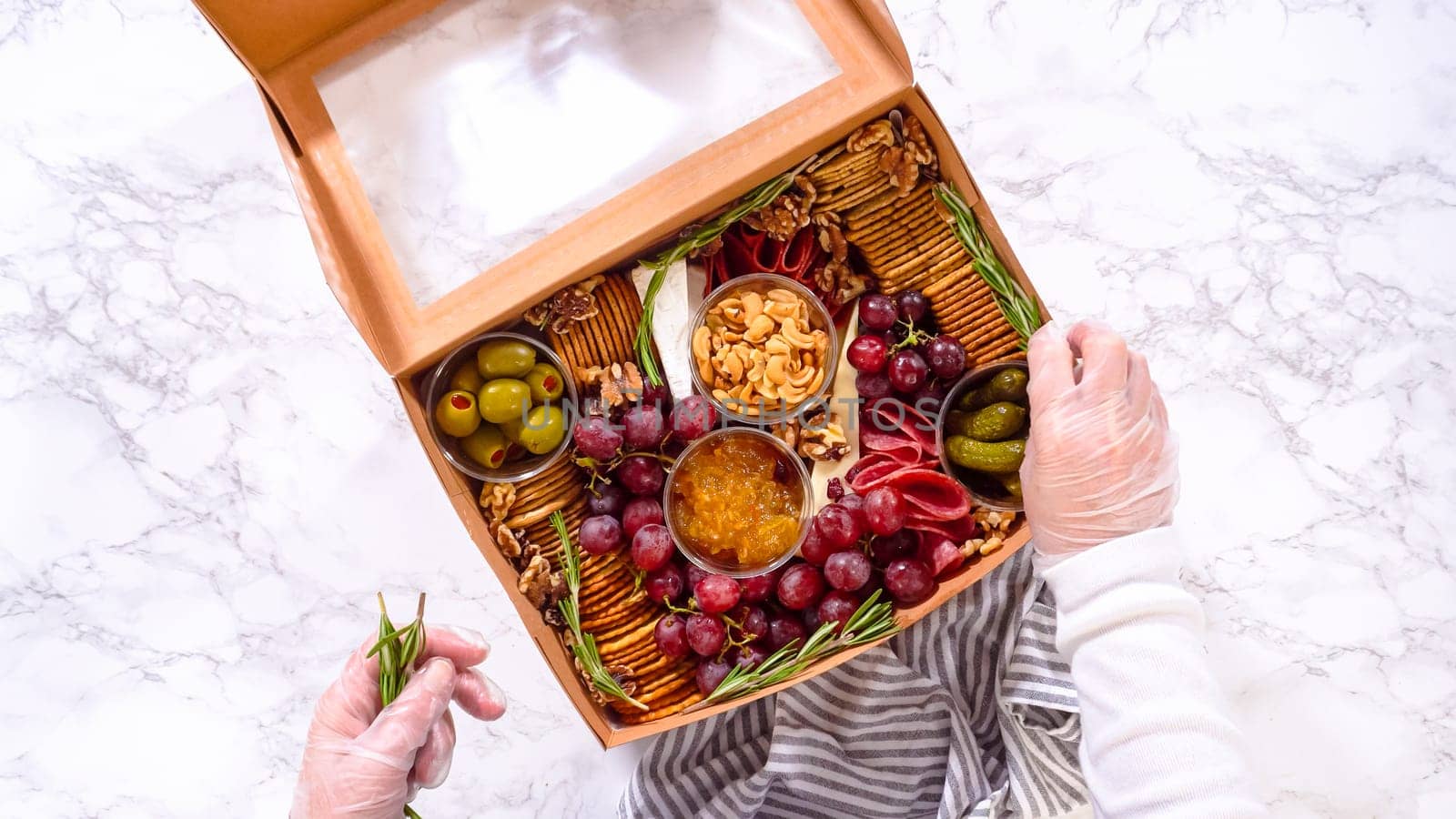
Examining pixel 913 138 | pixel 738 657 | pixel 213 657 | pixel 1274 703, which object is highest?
pixel 913 138

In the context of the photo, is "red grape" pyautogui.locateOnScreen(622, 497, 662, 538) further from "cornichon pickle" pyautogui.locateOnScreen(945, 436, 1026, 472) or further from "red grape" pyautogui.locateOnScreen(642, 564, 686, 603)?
"cornichon pickle" pyautogui.locateOnScreen(945, 436, 1026, 472)

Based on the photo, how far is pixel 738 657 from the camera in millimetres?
1151

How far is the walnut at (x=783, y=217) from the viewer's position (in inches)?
45.1

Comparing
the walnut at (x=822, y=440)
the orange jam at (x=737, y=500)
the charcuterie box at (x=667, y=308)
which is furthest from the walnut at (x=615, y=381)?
the walnut at (x=822, y=440)

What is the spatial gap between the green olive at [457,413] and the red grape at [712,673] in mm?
Answer: 405

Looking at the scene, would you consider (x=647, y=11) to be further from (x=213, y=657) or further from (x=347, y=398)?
(x=213, y=657)

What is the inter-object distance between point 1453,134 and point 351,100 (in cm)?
149

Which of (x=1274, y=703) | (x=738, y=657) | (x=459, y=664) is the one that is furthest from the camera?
(x=1274, y=703)

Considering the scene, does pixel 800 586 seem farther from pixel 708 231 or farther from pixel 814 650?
pixel 708 231

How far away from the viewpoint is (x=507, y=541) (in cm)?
114

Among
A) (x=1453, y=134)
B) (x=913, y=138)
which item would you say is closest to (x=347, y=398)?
(x=913, y=138)

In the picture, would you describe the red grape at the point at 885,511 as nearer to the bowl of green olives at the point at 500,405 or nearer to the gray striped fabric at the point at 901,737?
the gray striped fabric at the point at 901,737

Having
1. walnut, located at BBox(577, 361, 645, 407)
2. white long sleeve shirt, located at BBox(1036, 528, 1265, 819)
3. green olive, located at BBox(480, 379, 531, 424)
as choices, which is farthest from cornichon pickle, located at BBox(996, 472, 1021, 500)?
green olive, located at BBox(480, 379, 531, 424)

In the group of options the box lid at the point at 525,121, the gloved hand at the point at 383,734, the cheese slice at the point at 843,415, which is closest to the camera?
the gloved hand at the point at 383,734
